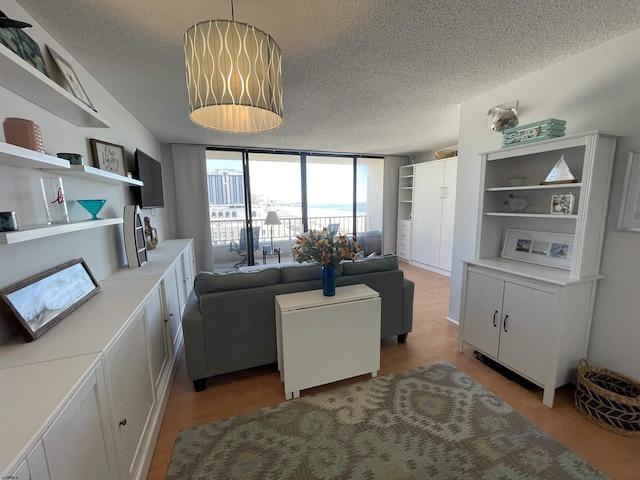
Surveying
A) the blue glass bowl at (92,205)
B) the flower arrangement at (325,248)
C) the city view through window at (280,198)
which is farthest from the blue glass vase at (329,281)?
the city view through window at (280,198)

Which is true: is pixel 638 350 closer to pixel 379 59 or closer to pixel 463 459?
pixel 463 459

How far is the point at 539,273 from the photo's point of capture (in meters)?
1.93

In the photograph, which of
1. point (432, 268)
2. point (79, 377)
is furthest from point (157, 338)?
point (432, 268)

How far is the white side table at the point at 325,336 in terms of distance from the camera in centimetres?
188

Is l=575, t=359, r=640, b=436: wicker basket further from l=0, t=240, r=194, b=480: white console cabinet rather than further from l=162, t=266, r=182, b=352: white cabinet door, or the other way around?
l=162, t=266, r=182, b=352: white cabinet door

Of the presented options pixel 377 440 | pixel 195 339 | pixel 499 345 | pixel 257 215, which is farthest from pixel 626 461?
pixel 257 215

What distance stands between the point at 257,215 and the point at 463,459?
5.24 meters

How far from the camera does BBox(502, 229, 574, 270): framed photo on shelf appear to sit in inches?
79.3

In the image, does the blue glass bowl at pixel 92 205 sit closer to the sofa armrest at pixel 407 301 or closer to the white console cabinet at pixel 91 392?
the white console cabinet at pixel 91 392

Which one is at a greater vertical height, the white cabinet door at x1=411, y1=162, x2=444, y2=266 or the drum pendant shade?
the drum pendant shade

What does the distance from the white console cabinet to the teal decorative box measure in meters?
2.78

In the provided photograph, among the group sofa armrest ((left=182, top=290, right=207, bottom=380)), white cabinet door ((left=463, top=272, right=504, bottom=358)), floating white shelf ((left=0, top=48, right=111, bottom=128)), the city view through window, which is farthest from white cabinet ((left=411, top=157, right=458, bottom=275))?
floating white shelf ((left=0, top=48, right=111, bottom=128))

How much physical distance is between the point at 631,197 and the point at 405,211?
4.46m

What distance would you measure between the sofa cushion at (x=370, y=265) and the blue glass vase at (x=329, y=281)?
34 cm
